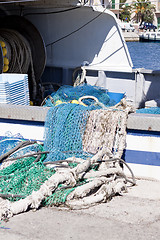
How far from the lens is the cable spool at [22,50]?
834 centimetres

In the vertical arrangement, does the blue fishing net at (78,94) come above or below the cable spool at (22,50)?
below

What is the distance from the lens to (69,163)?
488 cm

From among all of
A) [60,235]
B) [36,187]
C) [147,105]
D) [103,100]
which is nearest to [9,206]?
[36,187]

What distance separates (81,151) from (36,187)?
969 millimetres

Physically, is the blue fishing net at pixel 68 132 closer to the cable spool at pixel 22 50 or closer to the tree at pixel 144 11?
the cable spool at pixel 22 50

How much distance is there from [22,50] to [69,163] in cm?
438

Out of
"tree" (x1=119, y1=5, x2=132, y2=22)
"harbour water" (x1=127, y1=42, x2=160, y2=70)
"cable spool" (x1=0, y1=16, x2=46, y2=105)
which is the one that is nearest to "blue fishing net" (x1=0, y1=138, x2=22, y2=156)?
"cable spool" (x1=0, y1=16, x2=46, y2=105)

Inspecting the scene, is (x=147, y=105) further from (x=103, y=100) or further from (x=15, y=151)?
(x=15, y=151)

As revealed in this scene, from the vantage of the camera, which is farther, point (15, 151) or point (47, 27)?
point (47, 27)

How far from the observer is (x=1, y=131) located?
586cm

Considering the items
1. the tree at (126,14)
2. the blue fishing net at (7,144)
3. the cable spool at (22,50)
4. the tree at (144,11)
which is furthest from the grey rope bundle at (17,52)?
the tree at (144,11)

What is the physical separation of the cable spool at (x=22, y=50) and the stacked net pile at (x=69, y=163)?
9.35 ft

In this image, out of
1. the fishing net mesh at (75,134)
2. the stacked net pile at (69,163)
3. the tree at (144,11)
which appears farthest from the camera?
the tree at (144,11)

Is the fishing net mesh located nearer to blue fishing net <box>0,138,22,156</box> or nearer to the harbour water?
blue fishing net <box>0,138,22,156</box>
